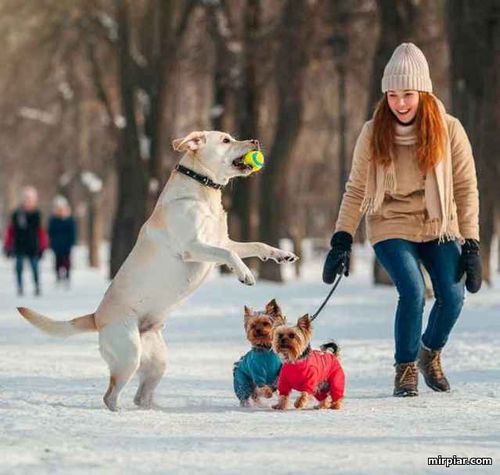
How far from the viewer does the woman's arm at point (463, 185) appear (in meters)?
7.95

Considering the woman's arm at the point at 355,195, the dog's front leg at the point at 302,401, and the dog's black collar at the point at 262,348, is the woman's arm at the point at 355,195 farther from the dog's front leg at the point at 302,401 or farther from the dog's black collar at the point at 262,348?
the dog's front leg at the point at 302,401

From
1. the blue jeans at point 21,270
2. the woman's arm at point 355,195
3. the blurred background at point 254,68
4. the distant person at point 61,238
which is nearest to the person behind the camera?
the woman's arm at point 355,195

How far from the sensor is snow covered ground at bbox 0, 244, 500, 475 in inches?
206

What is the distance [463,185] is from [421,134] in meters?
0.51

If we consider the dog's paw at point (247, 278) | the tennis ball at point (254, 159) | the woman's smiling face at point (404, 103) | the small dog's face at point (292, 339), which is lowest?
the small dog's face at point (292, 339)

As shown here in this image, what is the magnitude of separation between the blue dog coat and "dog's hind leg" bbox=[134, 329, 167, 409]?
46 centimetres

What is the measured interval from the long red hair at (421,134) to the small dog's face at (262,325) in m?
1.13

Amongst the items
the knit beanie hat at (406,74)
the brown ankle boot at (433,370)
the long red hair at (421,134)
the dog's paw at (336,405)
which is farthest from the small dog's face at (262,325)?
the knit beanie hat at (406,74)

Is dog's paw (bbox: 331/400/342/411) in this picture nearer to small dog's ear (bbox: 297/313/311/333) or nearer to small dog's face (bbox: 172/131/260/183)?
small dog's ear (bbox: 297/313/311/333)

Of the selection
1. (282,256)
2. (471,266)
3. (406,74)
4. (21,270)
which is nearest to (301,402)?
(282,256)

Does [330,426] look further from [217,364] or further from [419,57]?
[217,364]

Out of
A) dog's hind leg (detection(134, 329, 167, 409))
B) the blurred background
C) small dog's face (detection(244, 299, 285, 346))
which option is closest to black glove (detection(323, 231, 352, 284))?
small dog's face (detection(244, 299, 285, 346))

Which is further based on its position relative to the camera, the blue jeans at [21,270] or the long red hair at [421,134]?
the blue jeans at [21,270]

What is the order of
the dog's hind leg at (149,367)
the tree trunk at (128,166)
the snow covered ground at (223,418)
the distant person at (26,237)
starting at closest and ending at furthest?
the snow covered ground at (223,418) → the dog's hind leg at (149,367) → the distant person at (26,237) → the tree trunk at (128,166)
